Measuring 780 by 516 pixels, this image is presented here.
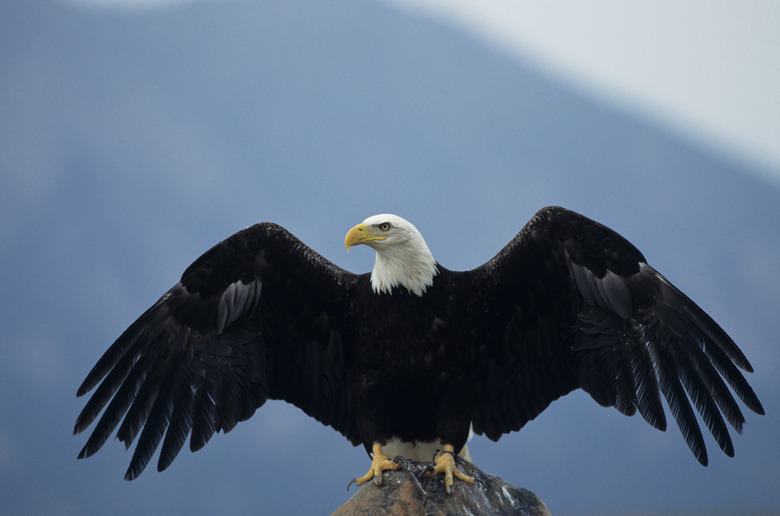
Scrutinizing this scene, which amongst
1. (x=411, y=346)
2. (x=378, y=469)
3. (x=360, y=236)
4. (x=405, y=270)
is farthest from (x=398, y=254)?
(x=378, y=469)

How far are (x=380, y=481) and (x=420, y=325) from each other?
39.5 inches

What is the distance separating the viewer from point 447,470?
14.3 feet

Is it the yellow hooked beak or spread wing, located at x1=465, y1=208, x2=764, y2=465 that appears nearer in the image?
the yellow hooked beak

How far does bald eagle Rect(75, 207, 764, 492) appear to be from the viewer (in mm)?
4699

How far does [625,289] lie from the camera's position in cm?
470

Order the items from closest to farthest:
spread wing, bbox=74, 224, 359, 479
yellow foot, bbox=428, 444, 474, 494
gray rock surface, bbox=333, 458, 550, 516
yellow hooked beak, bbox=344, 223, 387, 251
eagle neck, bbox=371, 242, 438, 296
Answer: gray rock surface, bbox=333, 458, 550, 516, yellow foot, bbox=428, 444, 474, 494, yellow hooked beak, bbox=344, 223, 387, 251, eagle neck, bbox=371, 242, 438, 296, spread wing, bbox=74, 224, 359, 479

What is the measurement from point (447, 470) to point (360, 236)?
1538 millimetres

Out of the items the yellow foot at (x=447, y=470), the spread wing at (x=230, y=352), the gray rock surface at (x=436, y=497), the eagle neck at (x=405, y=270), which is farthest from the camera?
the spread wing at (x=230, y=352)

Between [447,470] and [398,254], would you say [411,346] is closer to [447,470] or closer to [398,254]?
[398,254]

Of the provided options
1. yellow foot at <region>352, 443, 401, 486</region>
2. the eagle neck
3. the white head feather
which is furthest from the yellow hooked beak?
yellow foot at <region>352, 443, 401, 486</region>

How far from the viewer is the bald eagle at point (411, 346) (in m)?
4.70

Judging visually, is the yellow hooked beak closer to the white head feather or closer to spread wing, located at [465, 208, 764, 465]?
the white head feather

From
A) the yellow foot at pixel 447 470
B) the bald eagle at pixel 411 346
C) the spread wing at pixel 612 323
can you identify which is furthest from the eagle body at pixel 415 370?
the spread wing at pixel 612 323

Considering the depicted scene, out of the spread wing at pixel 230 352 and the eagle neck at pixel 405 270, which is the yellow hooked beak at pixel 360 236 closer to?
the eagle neck at pixel 405 270
